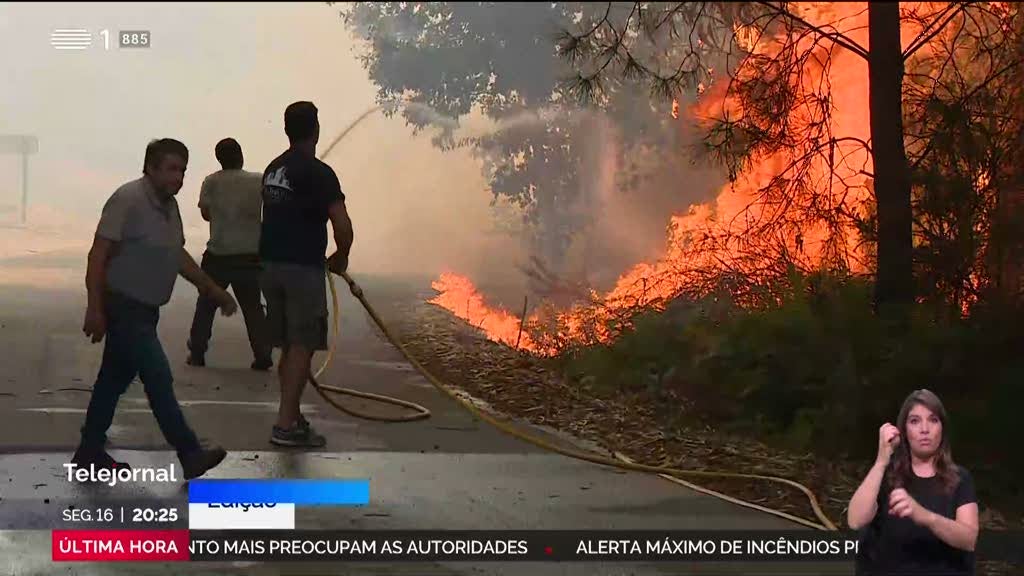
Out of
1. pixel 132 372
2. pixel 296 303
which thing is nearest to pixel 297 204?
pixel 296 303

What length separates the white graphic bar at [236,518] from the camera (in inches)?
179

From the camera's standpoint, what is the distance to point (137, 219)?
5.18 meters

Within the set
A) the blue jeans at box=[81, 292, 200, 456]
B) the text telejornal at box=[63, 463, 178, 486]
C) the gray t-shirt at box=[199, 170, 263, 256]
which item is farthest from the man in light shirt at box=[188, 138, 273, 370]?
the text telejornal at box=[63, 463, 178, 486]

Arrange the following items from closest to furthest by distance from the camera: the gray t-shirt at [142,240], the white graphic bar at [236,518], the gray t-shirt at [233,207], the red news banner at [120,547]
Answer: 1. the red news banner at [120,547]
2. the white graphic bar at [236,518]
3. the gray t-shirt at [142,240]
4. the gray t-shirt at [233,207]

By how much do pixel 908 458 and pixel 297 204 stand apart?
133 inches

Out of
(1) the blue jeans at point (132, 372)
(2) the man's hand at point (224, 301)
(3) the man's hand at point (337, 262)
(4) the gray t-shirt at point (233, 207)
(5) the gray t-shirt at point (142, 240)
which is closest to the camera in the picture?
(5) the gray t-shirt at point (142, 240)

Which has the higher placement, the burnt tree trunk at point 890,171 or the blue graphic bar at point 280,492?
the burnt tree trunk at point 890,171

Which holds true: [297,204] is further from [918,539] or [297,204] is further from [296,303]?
[918,539]

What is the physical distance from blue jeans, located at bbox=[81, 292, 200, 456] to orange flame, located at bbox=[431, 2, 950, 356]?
3.91 meters

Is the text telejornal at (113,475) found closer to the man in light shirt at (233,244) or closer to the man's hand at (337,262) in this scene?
the man's hand at (337,262)

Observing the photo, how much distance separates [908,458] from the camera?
3.48 metres

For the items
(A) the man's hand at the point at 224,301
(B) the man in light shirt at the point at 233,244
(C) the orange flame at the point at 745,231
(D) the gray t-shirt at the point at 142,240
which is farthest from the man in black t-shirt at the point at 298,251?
(C) the orange flame at the point at 745,231

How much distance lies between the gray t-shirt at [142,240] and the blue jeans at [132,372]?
71 millimetres

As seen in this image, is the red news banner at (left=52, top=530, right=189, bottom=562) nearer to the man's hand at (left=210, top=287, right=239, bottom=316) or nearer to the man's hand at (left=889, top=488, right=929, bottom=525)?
the man's hand at (left=210, top=287, right=239, bottom=316)
